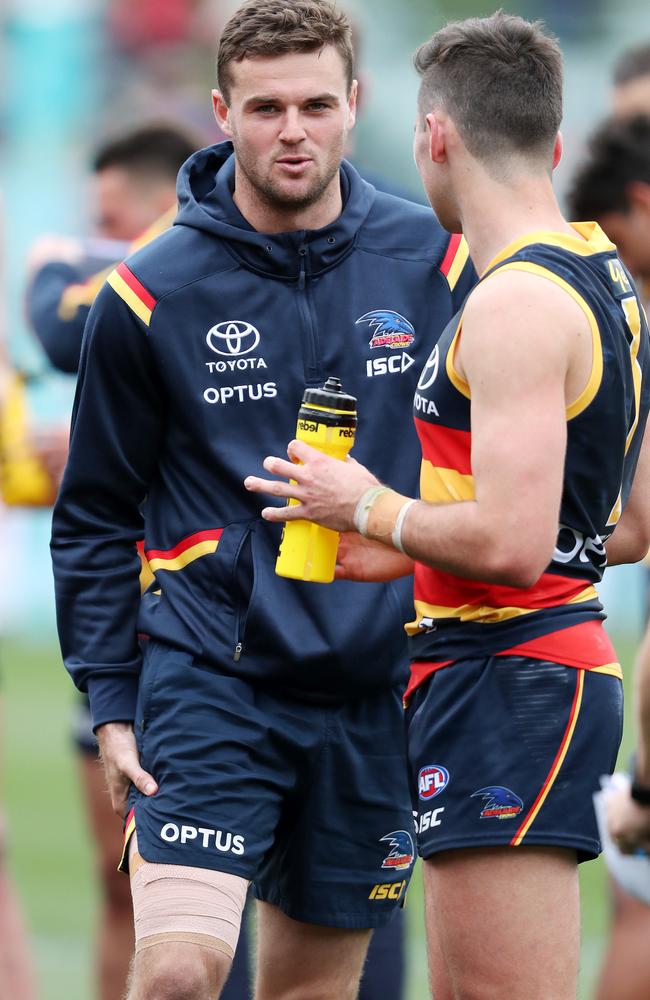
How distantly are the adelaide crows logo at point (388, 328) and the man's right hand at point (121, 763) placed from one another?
1097mm

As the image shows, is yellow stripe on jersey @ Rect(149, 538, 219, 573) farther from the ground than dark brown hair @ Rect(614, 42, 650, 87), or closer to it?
closer to it

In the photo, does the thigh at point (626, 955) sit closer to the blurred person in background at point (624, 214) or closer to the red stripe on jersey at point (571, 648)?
the blurred person in background at point (624, 214)

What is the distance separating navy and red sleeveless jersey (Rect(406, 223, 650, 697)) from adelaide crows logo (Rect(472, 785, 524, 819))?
0.87ft

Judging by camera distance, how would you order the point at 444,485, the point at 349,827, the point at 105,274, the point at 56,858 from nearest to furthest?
1. the point at 444,485
2. the point at 349,827
3. the point at 105,274
4. the point at 56,858

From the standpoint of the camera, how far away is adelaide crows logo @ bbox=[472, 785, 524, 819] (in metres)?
3.29

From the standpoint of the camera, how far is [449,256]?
4.15m

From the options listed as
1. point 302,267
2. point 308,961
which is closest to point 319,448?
point 302,267

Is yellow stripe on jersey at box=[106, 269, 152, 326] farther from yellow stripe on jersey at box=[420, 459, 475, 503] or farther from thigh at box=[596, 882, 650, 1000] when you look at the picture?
thigh at box=[596, 882, 650, 1000]

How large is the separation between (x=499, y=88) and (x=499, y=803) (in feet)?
4.55

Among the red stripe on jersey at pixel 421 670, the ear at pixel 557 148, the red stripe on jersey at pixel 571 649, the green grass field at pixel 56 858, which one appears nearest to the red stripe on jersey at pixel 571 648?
Answer: the red stripe on jersey at pixel 571 649

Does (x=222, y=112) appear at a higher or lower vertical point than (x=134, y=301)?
higher

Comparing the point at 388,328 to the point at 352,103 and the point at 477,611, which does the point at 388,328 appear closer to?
the point at 352,103

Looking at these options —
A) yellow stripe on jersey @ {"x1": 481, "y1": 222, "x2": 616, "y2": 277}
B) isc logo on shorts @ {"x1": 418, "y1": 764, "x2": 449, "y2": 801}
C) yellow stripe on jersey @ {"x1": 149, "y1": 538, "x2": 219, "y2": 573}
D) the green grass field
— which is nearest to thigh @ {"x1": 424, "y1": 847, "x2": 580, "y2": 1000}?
isc logo on shorts @ {"x1": 418, "y1": 764, "x2": 449, "y2": 801}

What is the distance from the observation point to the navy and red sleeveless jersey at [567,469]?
10.5 ft
